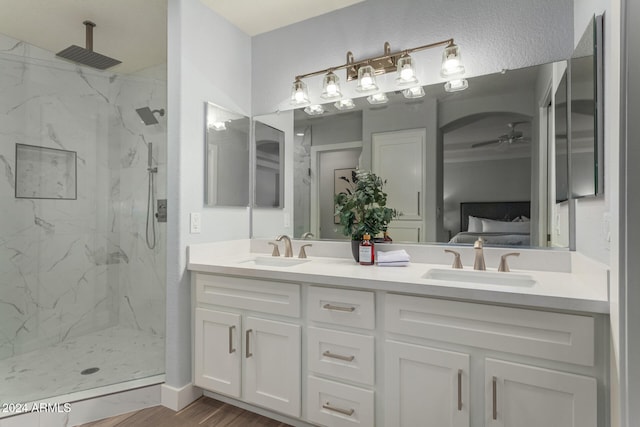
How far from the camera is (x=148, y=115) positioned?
8.00 feet

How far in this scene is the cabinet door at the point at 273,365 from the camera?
1636 millimetres

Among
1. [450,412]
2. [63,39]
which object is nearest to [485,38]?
[450,412]

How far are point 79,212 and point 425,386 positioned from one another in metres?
2.81

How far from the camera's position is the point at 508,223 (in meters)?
1.73

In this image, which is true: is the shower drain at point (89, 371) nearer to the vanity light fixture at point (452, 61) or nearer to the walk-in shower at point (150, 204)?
the walk-in shower at point (150, 204)

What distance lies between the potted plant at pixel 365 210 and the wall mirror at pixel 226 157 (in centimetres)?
82

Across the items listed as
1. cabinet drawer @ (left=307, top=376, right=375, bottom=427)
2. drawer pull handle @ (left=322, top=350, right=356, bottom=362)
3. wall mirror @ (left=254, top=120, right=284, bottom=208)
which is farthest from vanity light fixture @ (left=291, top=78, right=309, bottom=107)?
cabinet drawer @ (left=307, top=376, right=375, bottom=427)

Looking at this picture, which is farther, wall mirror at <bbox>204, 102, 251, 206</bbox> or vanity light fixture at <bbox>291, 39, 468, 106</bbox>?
wall mirror at <bbox>204, 102, 251, 206</bbox>

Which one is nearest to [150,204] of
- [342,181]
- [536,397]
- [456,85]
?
[342,181]

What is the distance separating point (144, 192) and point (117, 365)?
1228 mm

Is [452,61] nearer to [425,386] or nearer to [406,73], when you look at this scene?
[406,73]

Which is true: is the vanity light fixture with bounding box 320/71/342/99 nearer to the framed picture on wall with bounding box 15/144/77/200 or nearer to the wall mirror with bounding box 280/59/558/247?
the wall mirror with bounding box 280/59/558/247

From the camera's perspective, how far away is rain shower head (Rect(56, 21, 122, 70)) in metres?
2.22

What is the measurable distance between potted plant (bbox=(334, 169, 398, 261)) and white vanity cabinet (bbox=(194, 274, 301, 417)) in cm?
53
